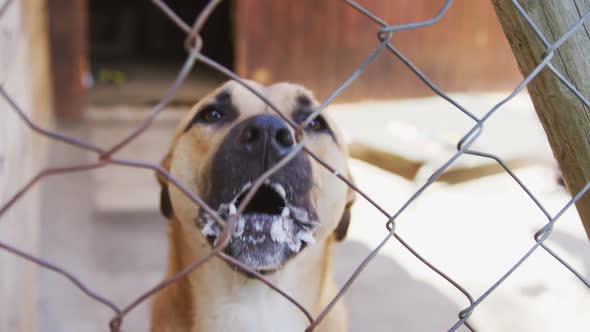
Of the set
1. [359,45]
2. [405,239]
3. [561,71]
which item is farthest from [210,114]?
[359,45]

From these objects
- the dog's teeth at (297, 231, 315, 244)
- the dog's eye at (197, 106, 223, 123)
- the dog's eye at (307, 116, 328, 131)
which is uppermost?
the dog's eye at (197, 106, 223, 123)

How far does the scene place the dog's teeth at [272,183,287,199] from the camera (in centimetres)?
172

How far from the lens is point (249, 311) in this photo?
2025 mm

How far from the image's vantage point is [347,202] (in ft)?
7.50

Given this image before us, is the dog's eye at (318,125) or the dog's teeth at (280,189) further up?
the dog's eye at (318,125)

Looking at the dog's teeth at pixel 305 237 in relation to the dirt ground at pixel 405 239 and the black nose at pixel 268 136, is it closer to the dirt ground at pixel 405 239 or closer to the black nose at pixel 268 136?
the black nose at pixel 268 136

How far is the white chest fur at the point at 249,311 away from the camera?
198cm

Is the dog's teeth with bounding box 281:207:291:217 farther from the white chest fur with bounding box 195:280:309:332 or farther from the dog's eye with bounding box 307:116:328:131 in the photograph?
the dog's eye with bounding box 307:116:328:131

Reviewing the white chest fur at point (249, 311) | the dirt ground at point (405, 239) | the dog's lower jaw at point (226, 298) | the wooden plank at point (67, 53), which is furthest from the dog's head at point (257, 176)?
the wooden plank at point (67, 53)

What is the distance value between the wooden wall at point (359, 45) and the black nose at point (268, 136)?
5.69 meters

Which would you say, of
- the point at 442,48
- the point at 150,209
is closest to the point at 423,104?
the point at 442,48

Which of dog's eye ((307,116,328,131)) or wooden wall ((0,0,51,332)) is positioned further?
dog's eye ((307,116,328,131))

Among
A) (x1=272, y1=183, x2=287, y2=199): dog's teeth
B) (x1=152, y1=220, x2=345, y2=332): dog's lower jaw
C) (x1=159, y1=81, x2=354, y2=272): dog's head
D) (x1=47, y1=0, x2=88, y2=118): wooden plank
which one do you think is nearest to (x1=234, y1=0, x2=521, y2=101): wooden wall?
(x1=47, y1=0, x2=88, y2=118): wooden plank

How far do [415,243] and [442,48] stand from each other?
4130 mm
